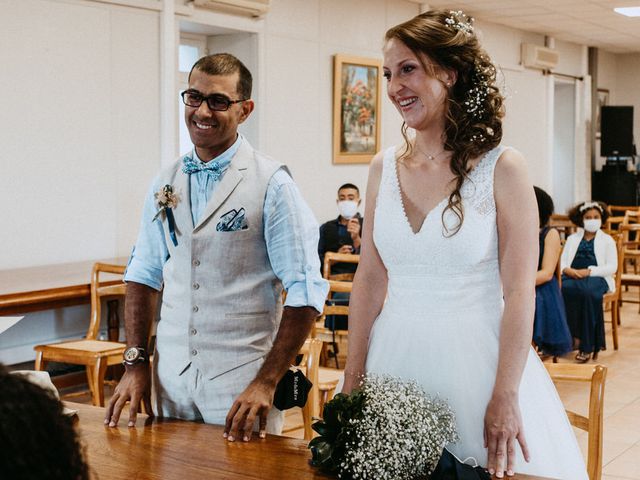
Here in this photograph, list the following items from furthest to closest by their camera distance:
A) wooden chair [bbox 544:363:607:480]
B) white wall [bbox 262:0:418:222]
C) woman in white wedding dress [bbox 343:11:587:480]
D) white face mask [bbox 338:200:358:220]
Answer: white wall [bbox 262:0:418:222]
white face mask [bbox 338:200:358:220]
wooden chair [bbox 544:363:607:480]
woman in white wedding dress [bbox 343:11:587:480]

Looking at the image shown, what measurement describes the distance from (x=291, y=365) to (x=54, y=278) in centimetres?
377

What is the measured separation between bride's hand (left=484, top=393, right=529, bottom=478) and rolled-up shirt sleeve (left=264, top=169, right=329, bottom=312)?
0.57 meters

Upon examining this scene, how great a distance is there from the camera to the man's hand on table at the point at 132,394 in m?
2.25

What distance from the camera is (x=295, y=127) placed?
345 inches

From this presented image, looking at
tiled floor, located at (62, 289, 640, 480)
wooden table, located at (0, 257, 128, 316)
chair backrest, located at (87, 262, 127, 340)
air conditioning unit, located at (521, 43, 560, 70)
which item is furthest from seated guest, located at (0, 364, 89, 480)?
air conditioning unit, located at (521, 43, 560, 70)

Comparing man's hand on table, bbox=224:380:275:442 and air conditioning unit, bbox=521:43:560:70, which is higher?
air conditioning unit, bbox=521:43:560:70

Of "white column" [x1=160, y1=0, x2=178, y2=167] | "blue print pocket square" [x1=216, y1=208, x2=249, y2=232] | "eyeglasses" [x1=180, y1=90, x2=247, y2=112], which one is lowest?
"blue print pocket square" [x1=216, y1=208, x2=249, y2=232]

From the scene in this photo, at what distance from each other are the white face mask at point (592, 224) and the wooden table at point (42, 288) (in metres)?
4.14

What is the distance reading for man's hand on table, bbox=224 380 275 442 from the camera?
214cm

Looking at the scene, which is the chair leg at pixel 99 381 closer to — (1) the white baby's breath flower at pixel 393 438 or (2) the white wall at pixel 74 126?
(2) the white wall at pixel 74 126

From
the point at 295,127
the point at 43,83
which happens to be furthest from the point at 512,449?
the point at 295,127

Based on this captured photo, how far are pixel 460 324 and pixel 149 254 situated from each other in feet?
2.95

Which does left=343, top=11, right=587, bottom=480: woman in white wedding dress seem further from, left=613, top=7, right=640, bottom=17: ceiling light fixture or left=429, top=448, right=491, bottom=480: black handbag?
left=613, top=7, right=640, bottom=17: ceiling light fixture

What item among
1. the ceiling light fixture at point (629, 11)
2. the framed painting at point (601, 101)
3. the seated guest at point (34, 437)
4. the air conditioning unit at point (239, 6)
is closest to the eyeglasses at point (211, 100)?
the seated guest at point (34, 437)
